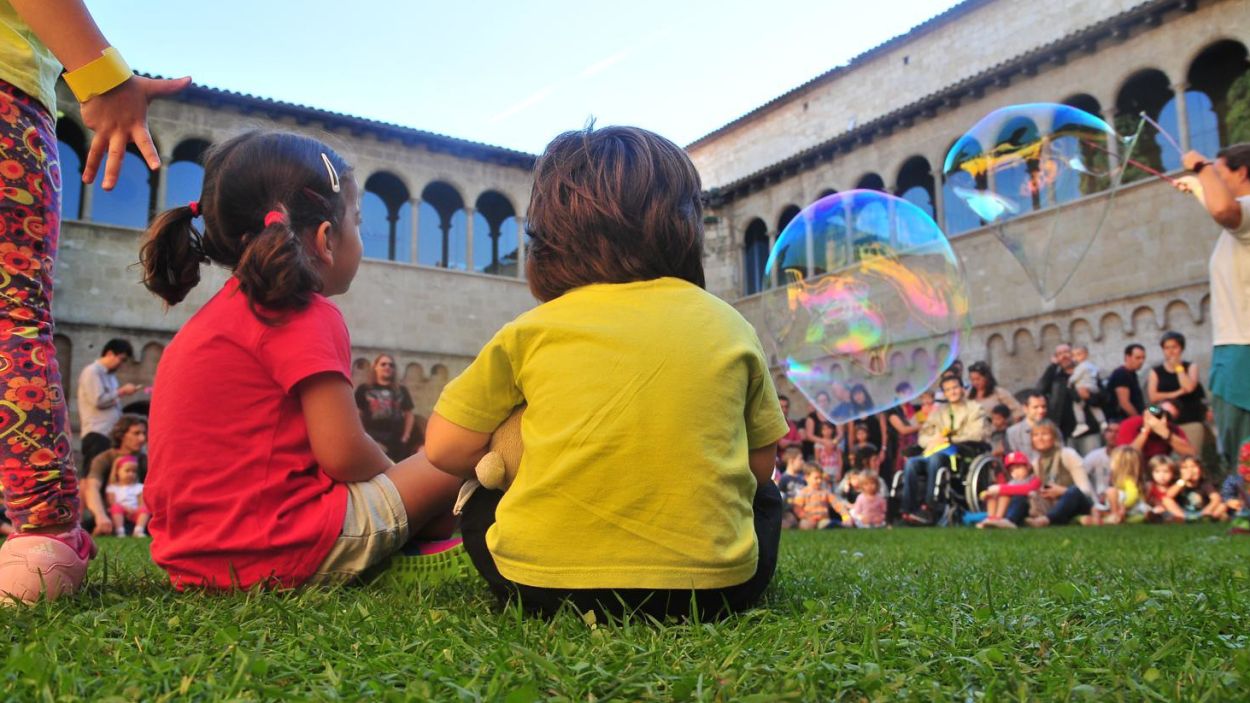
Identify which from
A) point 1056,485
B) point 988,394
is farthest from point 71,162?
point 1056,485

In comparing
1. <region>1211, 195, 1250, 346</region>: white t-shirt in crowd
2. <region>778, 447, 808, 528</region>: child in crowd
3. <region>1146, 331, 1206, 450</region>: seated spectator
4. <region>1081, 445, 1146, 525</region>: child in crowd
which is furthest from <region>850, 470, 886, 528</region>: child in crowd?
<region>1211, 195, 1250, 346</region>: white t-shirt in crowd

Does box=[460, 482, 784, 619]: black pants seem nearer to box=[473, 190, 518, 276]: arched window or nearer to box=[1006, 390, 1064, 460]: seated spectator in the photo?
box=[1006, 390, 1064, 460]: seated spectator

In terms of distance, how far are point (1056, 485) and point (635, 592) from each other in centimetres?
924

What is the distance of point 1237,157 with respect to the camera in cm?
558

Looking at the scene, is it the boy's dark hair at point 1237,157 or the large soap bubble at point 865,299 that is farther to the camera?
the large soap bubble at point 865,299

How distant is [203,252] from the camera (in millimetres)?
2521

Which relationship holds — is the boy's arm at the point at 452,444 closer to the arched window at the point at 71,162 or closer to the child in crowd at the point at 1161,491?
the child in crowd at the point at 1161,491

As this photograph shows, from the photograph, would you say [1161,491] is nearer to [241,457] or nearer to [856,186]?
[241,457]

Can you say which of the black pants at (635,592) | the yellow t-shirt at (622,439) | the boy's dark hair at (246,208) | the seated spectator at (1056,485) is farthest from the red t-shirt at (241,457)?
the seated spectator at (1056,485)

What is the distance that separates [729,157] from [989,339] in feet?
43.4

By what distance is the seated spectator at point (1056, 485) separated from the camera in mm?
9305

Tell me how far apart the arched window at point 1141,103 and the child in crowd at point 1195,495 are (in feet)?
26.2

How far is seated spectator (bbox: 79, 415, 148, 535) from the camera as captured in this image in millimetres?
9531

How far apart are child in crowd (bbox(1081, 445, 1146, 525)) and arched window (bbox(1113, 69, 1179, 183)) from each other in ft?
26.4
